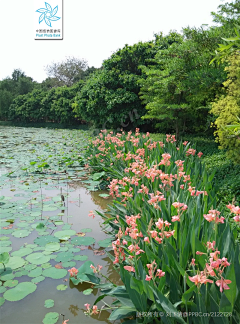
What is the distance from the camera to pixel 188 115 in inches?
381

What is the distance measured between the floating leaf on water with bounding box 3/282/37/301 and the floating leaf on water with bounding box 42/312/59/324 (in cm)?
29

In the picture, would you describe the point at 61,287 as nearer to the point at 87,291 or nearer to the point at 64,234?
the point at 87,291

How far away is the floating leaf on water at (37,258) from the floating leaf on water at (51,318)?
65 cm

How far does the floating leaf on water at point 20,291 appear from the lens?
1.95 metres

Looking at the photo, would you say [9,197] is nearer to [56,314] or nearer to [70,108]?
[56,314]

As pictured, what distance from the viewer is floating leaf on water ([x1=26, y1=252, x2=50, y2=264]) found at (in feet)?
7.89

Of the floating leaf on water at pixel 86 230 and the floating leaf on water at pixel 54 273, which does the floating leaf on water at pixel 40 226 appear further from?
the floating leaf on water at pixel 54 273

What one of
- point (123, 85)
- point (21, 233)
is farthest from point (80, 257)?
point (123, 85)

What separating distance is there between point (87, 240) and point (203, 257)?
1.62m

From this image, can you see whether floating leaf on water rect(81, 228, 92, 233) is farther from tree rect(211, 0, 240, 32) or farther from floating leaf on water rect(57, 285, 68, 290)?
tree rect(211, 0, 240, 32)

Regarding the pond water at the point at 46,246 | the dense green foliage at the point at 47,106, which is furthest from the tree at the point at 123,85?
the dense green foliage at the point at 47,106

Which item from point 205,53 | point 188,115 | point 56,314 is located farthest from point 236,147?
point 188,115

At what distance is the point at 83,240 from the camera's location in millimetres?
2811

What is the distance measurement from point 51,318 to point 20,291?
39 centimetres
